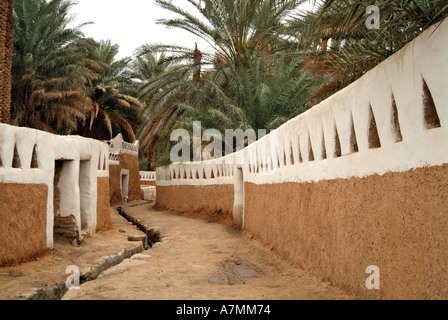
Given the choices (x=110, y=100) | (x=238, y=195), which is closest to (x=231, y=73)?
(x=238, y=195)

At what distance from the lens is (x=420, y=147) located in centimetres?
325

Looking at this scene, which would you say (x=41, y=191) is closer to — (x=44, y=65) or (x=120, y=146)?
(x=44, y=65)

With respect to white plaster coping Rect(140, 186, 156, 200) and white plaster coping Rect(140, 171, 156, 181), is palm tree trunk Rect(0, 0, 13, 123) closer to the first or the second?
white plaster coping Rect(140, 186, 156, 200)

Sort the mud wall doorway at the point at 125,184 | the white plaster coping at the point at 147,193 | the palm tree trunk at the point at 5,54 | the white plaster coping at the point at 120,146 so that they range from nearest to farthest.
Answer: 1. the palm tree trunk at the point at 5,54
2. the white plaster coping at the point at 120,146
3. the mud wall doorway at the point at 125,184
4. the white plaster coping at the point at 147,193

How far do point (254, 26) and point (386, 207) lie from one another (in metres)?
13.1

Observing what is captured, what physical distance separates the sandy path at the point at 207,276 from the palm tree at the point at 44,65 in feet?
35.9

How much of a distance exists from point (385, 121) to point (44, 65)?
16.7m

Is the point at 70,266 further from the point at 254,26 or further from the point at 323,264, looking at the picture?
the point at 254,26

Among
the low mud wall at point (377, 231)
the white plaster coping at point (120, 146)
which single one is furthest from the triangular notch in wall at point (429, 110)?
the white plaster coping at point (120, 146)

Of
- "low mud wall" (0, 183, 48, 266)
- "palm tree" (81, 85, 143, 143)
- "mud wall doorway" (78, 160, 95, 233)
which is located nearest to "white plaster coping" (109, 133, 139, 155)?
"palm tree" (81, 85, 143, 143)

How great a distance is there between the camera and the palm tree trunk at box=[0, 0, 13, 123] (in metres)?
12.2

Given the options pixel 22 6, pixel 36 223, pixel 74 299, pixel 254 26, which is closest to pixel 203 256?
pixel 36 223

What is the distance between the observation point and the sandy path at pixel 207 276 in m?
4.89

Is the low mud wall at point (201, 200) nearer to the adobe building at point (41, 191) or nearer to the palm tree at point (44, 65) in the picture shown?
the adobe building at point (41, 191)
